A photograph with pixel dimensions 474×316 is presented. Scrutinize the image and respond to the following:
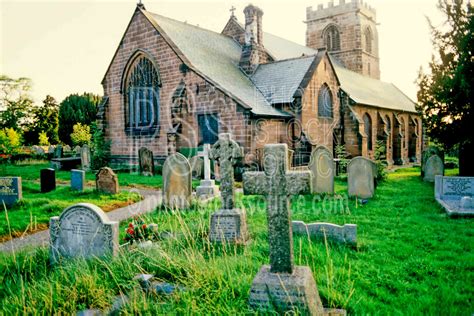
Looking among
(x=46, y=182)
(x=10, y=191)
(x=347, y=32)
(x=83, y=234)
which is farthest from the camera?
(x=347, y=32)

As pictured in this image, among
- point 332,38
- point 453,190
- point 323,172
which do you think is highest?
point 332,38

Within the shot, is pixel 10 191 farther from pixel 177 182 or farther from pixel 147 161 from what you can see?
pixel 147 161

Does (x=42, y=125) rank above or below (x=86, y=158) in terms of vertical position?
above

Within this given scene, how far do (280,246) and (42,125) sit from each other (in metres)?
55.5

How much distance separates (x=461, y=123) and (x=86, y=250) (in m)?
14.3

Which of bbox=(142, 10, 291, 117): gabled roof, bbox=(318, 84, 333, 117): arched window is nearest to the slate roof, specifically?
bbox=(142, 10, 291, 117): gabled roof

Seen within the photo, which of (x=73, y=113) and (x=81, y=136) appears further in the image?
(x=73, y=113)

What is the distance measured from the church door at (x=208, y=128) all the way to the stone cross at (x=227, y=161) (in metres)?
10.3

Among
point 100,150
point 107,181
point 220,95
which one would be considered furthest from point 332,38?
point 107,181

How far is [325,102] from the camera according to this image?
2109 cm

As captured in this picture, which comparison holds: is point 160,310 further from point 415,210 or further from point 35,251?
point 415,210

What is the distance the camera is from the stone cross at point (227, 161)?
6.86m

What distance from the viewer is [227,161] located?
6953mm

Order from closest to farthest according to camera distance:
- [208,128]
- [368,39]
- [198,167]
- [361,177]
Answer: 1. [361,177]
2. [198,167]
3. [208,128]
4. [368,39]
